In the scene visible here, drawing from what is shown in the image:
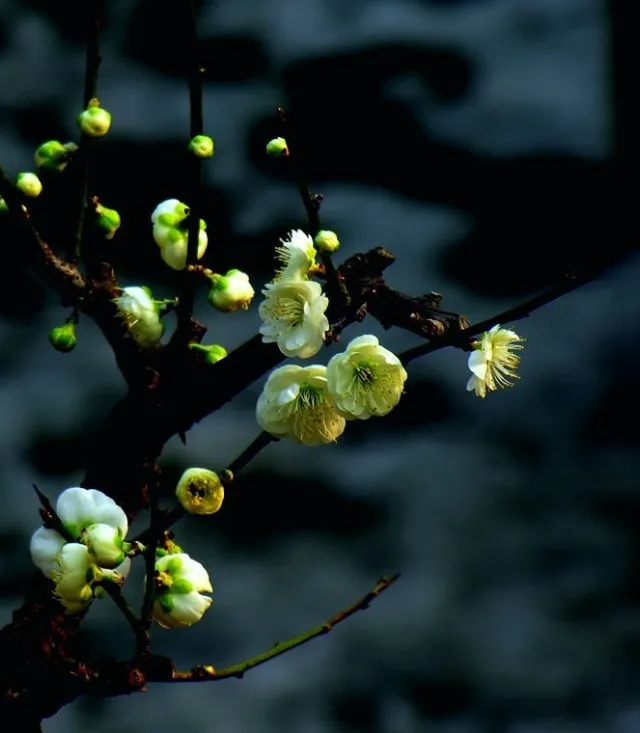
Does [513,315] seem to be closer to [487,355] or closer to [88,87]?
[487,355]

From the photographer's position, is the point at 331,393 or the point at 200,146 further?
the point at 331,393

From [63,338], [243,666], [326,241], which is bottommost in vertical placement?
[243,666]

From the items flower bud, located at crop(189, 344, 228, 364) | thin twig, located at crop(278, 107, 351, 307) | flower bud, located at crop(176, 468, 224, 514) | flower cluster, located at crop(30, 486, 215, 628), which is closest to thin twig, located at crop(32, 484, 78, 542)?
flower cluster, located at crop(30, 486, 215, 628)

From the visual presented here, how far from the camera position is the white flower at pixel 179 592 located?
1.06m

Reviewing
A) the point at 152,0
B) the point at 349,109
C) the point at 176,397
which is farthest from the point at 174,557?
the point at 152,0

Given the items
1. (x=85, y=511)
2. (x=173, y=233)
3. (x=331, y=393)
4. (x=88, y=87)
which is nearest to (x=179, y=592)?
(x=85, y=511)

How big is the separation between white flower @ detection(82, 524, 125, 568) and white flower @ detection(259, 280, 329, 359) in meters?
0.22

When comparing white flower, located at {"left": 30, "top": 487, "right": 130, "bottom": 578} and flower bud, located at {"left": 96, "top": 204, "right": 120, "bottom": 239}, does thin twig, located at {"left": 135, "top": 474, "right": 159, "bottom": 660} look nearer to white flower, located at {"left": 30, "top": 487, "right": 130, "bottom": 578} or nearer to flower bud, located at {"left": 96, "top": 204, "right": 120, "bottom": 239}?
Result: white flower, located at {"left": 30, "top": 487, "right": 130, "bottom": 578}

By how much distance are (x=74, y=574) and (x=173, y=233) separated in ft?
1.06

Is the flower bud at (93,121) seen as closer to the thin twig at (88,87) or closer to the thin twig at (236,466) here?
the thin twig at (88,87)

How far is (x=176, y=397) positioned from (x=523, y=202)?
2999 mm

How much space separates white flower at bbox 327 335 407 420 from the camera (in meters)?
1.07

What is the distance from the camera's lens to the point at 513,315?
982mm

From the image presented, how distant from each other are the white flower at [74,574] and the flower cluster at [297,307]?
0.82 feet
